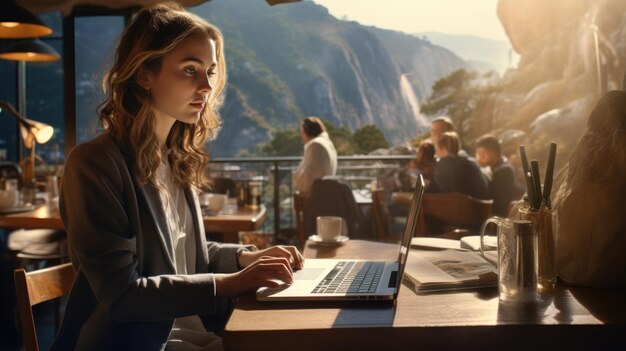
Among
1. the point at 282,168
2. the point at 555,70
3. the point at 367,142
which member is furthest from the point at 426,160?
the point at 367,142

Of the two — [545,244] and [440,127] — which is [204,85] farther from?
[440,127]

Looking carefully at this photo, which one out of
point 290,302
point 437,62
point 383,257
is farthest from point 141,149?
point 437,62

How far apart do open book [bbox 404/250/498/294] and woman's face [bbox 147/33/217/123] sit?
644mm

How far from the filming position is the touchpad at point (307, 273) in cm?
133

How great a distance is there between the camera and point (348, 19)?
19328mm

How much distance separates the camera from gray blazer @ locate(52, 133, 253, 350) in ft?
4.04

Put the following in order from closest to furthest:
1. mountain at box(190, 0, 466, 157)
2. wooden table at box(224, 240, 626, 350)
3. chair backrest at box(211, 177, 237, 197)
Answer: wooden table at box(224, 240, 626, 350)
chair backrest at box(211, 177, 237, 197)
mountain at box(190, 0, 466, 157)

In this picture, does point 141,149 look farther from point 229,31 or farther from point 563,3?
point 229,31

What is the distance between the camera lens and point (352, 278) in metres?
1.30

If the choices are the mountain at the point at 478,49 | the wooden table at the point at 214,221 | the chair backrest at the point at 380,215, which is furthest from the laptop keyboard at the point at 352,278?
the mountain at the point at 478,49

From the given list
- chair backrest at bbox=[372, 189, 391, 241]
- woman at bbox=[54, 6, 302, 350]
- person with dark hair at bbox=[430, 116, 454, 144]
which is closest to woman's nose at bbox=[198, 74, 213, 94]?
woman at bbox=[54, 6, 302, 350]

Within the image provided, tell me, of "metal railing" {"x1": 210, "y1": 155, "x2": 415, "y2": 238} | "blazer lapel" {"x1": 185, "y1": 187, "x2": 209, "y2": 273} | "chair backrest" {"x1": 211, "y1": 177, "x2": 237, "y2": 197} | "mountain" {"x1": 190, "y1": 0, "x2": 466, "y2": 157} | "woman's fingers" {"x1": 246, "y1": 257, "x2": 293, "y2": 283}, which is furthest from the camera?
"mountain" {"x1": 190, "y1": 0, "x2": 466, "y2": 157}

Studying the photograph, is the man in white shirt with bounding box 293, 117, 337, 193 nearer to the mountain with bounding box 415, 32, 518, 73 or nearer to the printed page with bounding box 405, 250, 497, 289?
the printed page with bounding box 405, 250, 497, 289

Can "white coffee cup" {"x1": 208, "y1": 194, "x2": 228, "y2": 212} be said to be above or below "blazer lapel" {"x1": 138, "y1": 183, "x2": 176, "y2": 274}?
below
